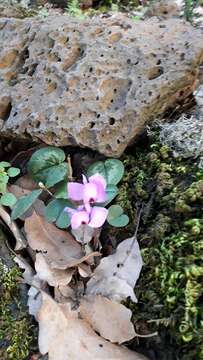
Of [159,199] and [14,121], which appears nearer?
[159,199]

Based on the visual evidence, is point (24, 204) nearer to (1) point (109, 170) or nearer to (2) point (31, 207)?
(2) point (31, 207)

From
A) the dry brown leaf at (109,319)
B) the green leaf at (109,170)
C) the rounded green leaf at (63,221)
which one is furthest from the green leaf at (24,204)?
the dry brown leaf at (109,319)

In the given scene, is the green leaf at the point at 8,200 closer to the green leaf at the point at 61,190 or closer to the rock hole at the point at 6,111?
the green leaf at the point at 61,190

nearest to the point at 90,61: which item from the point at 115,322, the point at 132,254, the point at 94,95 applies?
the point at 94,95

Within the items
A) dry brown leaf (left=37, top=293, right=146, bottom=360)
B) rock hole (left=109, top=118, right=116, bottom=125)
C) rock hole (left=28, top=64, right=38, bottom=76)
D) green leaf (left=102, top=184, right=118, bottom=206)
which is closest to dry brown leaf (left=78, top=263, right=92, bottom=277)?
dry brown leaf (left=37, top=293, right=146, bottom=360)

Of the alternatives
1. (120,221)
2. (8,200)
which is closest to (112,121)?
(120,221)

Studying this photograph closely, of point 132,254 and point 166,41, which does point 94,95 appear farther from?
point 132,254

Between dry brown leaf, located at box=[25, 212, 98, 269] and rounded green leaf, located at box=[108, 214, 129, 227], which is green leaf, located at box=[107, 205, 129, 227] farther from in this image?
dry brown leaf, located at box=[25, 212, 98, 269]
